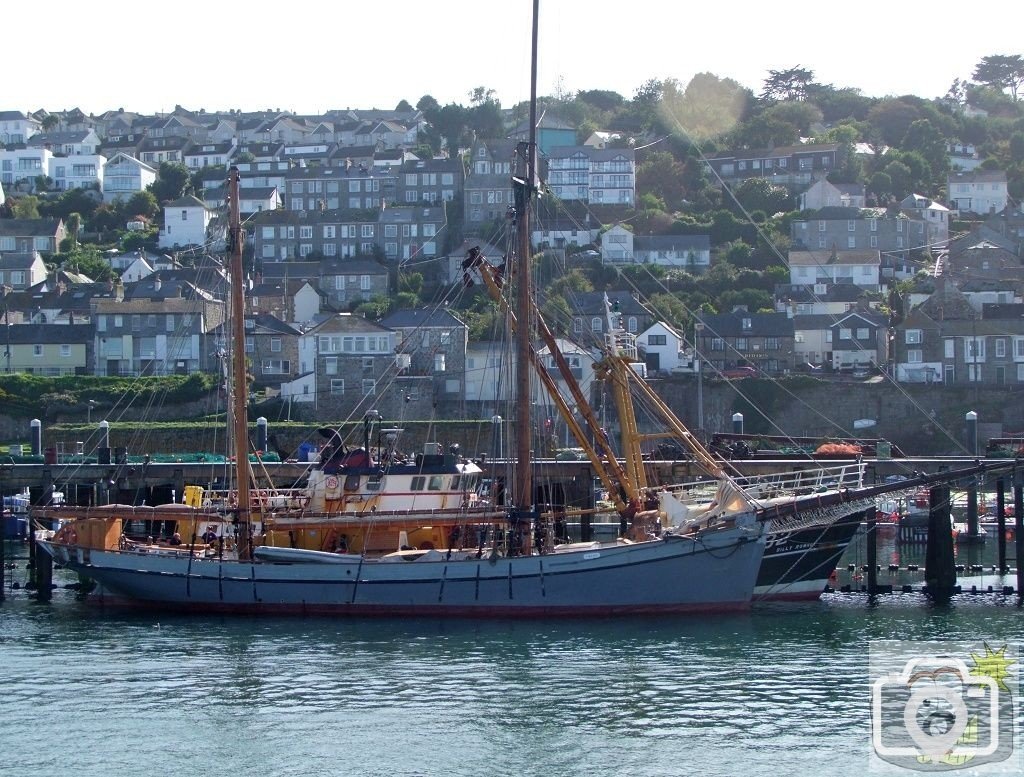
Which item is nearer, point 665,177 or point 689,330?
point 689,330

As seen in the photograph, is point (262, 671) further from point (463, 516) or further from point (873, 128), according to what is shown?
point (873, 128)

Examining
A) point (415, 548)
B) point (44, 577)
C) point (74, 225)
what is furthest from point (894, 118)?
point (44, 577)

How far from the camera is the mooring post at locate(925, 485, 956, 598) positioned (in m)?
36.2

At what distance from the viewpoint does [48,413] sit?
242ft

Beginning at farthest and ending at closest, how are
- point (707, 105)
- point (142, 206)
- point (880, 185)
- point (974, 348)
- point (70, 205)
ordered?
point (707, 105), point (70, 205), point (142, 206), point (880, 185), point (974, 348)

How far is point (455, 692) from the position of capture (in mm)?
27234

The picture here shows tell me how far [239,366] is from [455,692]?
485 inches

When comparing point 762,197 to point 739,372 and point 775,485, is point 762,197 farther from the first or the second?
point 775,485

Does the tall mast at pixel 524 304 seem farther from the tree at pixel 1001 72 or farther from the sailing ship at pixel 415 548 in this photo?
the tree at pixel 1001 72

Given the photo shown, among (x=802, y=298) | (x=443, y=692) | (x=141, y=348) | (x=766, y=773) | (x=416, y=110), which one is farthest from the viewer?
(x=416, y=110)

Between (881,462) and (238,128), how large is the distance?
356 ft

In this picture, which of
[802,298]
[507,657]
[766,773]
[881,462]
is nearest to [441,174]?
[802,298]

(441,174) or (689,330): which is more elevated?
(441,174)

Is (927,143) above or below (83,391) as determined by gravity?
above
